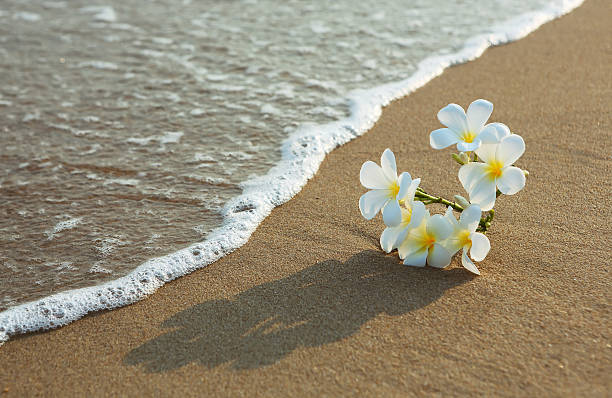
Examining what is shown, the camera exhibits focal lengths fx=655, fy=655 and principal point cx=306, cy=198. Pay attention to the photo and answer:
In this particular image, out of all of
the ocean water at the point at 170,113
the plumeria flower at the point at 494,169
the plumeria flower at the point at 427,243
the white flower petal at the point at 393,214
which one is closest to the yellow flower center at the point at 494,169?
the plumeria flower at the point at 494,169

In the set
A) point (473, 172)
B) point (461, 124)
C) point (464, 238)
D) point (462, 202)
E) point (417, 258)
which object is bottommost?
point (417, 258)

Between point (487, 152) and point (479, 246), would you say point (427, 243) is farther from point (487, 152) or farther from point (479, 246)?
point (487, 152)

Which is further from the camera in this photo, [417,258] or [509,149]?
[417,258]

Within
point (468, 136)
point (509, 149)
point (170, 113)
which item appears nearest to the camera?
point (509, 149)

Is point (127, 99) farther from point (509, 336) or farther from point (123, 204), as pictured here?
point (509, 336)

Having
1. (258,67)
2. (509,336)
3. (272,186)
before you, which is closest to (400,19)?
(258,67)

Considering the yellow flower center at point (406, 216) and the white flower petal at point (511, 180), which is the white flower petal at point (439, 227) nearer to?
the yellow flower center at point (406, 216)

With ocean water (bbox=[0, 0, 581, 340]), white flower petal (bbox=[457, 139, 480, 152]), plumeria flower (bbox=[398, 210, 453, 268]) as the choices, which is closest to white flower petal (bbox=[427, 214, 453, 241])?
plumeria flower (bbox=[398, 210, 453, 268])

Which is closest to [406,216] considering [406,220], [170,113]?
[406,220]
